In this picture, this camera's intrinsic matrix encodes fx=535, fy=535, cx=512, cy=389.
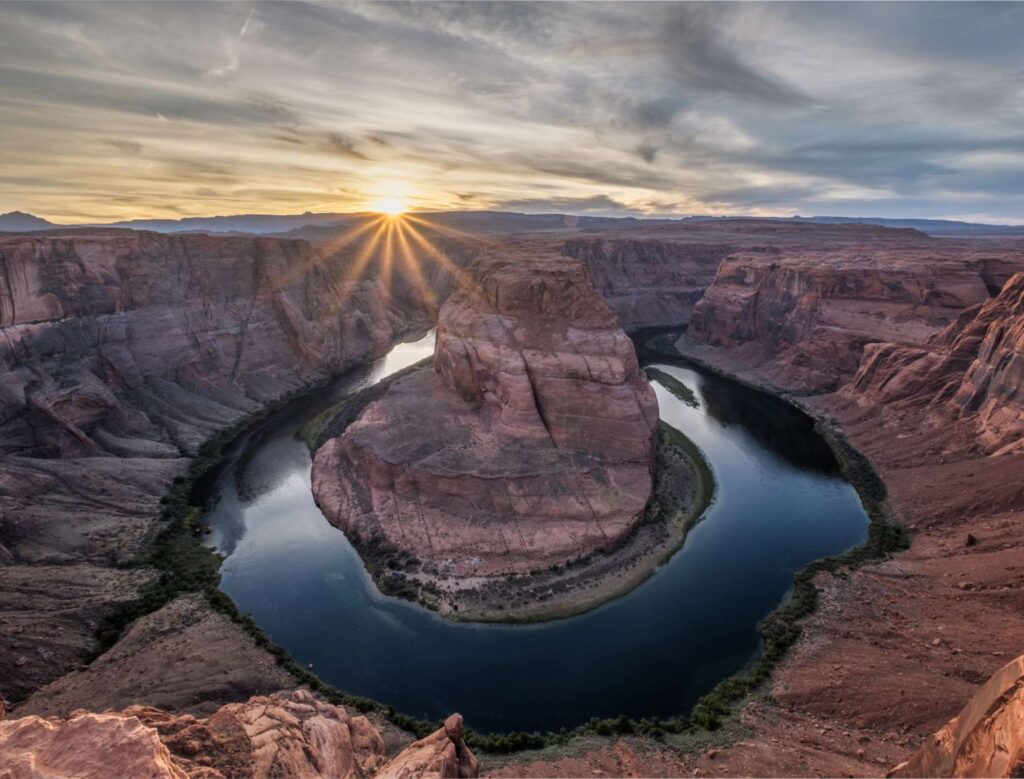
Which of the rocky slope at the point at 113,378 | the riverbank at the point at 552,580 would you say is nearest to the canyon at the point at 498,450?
the rocky slope at the point at 113,378

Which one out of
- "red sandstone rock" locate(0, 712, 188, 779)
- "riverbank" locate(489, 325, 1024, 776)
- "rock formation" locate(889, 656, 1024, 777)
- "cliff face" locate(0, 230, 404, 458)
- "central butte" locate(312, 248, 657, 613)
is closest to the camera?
"rock formation" locate(889, 656, 1024, 777)

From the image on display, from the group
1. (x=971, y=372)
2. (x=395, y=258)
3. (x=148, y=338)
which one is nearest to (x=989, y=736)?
(x=971, y=372)

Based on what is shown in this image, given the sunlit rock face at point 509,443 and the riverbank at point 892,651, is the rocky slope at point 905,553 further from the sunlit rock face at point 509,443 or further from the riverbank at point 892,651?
the sunlit rock face at point 509,443

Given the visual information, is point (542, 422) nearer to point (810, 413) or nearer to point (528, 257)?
point (528, 257)

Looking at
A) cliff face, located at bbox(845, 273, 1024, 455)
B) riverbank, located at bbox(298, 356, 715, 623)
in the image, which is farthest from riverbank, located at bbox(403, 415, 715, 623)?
cliff face, located at bbox(845, 273, 1024, 455)

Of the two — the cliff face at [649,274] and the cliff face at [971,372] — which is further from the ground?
the cliff face at [649,274]

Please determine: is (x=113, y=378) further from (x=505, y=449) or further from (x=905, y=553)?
(x=905, y=553)

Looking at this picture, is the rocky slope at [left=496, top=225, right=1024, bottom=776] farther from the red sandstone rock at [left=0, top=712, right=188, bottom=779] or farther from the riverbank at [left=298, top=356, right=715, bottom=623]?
the red sandstone rock at [left=0, top=712, right=188, bottom=779]
